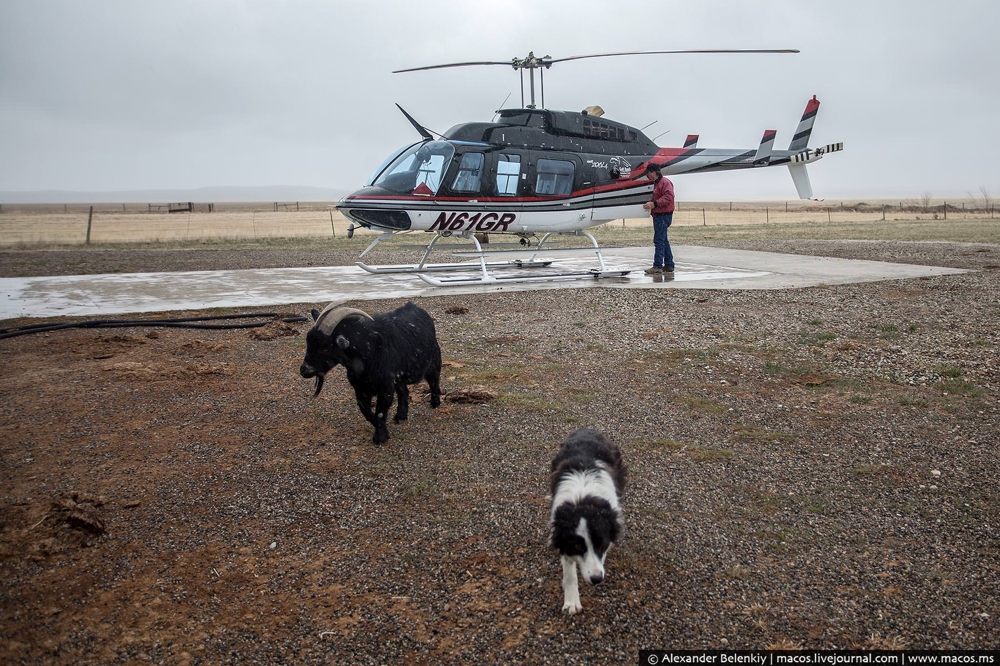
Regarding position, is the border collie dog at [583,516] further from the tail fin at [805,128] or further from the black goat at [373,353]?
the tail fin at [805,128]

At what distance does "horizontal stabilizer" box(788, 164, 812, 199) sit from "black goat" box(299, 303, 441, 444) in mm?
13694

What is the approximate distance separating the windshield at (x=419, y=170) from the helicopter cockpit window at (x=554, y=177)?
6.32 feet

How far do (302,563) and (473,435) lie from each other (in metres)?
1.90

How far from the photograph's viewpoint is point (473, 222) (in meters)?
13.3

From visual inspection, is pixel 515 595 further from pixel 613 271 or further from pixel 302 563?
pixel 613 271

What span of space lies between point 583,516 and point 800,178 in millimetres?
15724

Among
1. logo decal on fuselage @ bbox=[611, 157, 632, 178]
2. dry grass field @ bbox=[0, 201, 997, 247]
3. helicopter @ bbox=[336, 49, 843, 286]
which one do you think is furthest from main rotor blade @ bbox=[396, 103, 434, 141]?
dry grass field @ bbox=[0, 201, 997, 247]

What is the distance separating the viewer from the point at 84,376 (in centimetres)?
666

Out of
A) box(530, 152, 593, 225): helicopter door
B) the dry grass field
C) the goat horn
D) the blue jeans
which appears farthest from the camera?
the dry grass field

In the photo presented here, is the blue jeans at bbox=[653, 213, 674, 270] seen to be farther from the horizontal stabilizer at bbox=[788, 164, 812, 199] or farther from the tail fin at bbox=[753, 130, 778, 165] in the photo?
the horizontal stabilizer at bbox=[788, 164, 812, 199]

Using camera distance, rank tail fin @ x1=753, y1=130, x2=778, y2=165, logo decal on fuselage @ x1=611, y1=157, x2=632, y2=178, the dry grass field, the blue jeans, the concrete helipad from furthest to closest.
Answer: the dry grass field < tail fin @ x1=753, y1=130, x2=778, y2=165 < logo decal on fuselage @ x1=611, y1=157, x2=632, y2=178 < the blue jeans < the concrete helipad

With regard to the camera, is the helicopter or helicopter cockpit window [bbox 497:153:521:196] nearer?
the helicopter

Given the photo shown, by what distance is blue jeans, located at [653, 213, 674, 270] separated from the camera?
13250 mm

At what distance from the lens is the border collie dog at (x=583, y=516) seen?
2877 millimetres
